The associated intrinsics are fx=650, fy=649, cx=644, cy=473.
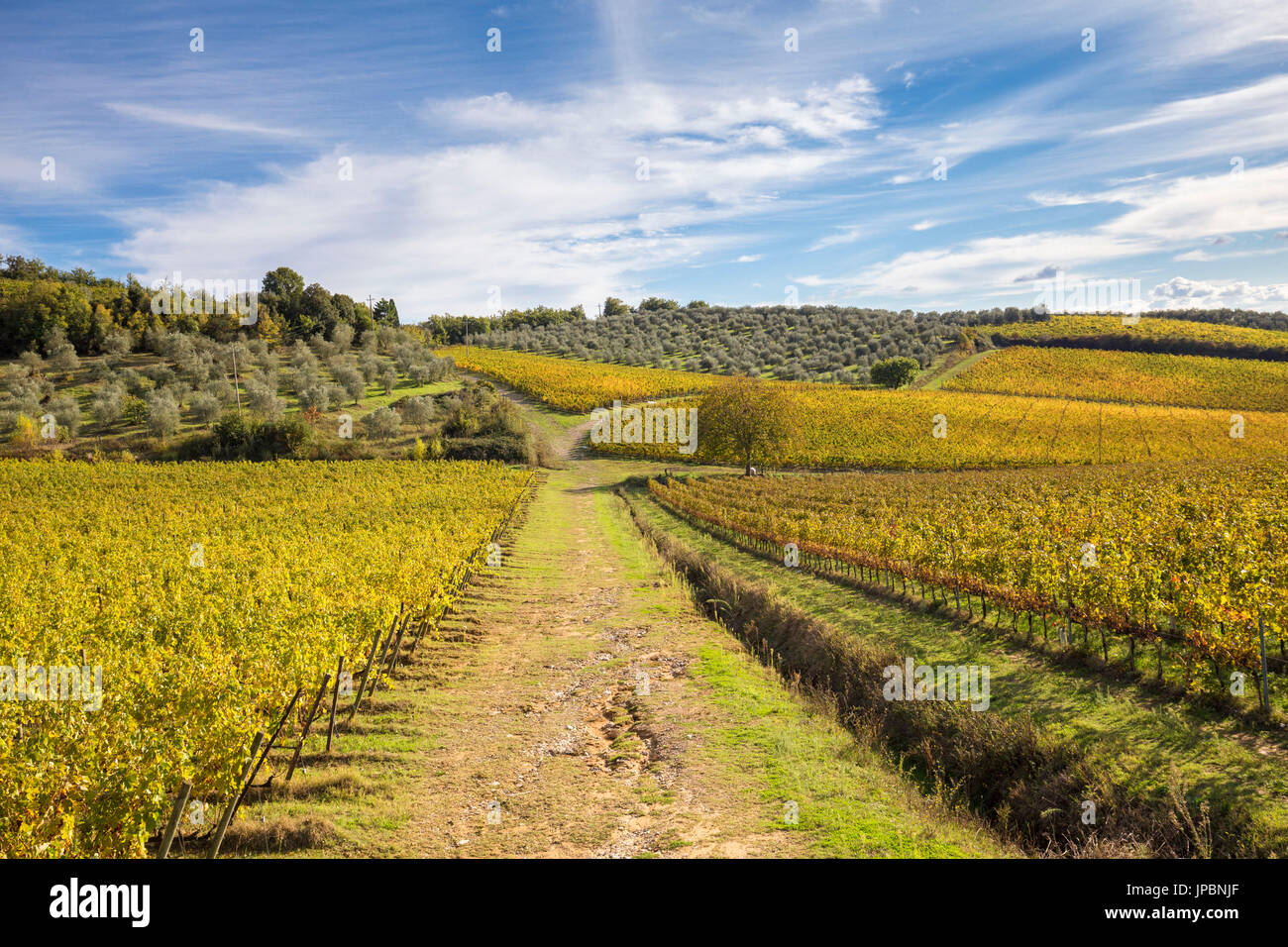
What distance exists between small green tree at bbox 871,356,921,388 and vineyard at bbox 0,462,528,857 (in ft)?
296

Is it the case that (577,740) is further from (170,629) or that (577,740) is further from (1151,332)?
(1151,332)

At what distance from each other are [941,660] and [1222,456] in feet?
206

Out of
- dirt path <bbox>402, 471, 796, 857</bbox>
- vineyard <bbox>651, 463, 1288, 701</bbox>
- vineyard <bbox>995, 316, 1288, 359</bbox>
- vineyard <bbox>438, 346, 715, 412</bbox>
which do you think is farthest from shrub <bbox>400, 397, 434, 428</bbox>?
vineyard <bbox>995, 316, 1288, 359</bbox>

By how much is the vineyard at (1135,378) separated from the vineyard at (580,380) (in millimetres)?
46570

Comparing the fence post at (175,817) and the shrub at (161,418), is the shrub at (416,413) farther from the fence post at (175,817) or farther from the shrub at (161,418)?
the fence post at (175,817)

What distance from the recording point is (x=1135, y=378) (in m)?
99.8

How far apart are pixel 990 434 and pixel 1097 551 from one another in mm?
59082

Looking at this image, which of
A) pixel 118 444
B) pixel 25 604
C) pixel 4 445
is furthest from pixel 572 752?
pixel 4 445

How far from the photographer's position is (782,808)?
937 centimetres

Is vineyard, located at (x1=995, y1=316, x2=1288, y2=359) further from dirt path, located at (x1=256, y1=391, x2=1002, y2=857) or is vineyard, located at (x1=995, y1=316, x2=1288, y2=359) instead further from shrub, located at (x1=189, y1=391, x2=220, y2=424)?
dirt path, located at (x1=256, y1=391, x2=1002, y2=857)

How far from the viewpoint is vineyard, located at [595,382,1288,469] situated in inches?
2425

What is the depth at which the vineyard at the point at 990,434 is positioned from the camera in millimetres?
61594

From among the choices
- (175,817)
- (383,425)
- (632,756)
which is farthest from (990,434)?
(175,817)
